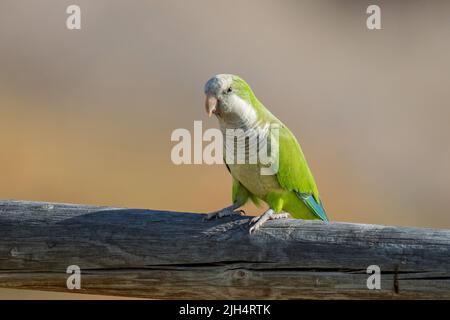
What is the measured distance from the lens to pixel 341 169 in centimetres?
945

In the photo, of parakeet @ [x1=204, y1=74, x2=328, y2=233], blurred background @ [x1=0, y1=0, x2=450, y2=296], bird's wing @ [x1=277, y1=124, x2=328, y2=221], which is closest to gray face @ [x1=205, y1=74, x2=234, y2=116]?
parakeet @ [x1=204, y1=74, x2=328, y2=233]

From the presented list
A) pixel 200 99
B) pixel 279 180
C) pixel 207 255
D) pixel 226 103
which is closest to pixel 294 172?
pixel 279 180

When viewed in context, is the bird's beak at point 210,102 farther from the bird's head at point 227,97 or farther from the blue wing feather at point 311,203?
the blue wing feather at point 311,203

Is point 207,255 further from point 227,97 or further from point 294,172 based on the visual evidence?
point 294,172

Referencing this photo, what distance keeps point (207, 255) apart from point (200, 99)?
7270mm

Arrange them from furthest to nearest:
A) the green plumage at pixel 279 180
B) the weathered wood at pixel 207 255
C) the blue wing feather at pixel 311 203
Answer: the blue wing feather at pixel 311 203 → the green plumage at pixel 279 180 → the weathered wood at pixel 207 255

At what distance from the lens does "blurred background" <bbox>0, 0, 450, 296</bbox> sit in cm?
873

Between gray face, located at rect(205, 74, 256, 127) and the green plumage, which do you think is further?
the green plumage

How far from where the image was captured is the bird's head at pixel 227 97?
3.58 meters

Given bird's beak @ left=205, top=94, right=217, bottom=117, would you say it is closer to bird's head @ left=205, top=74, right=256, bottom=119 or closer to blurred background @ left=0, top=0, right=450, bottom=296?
bird's head @ left=205, top=74, right=256, bottom=119

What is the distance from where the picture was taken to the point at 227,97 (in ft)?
11.9

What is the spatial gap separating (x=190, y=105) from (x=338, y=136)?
209 cm

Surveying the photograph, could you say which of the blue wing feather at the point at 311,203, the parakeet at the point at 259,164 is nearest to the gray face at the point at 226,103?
the parakeet at the point at 259,164

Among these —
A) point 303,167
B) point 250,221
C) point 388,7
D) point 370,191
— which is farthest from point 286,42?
point 250,221
